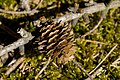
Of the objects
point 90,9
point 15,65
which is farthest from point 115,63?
point 15,65

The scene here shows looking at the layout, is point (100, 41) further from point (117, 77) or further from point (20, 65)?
point (20, 65)

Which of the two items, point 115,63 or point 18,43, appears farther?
point 115,63

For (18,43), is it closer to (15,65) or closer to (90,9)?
(15,65)

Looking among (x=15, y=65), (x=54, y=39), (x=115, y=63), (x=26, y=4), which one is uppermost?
(x=26, y=4)

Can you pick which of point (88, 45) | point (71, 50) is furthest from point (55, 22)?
point (88, 45)

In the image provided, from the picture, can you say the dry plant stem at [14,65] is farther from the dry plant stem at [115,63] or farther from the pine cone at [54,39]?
the dry plant stem at [115,63]

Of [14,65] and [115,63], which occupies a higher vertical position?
[14,65]

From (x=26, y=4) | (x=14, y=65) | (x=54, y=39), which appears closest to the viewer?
(x=54, y=39)

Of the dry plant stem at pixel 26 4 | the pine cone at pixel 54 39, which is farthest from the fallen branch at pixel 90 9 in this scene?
the dry plant stem at pixel 26 4
